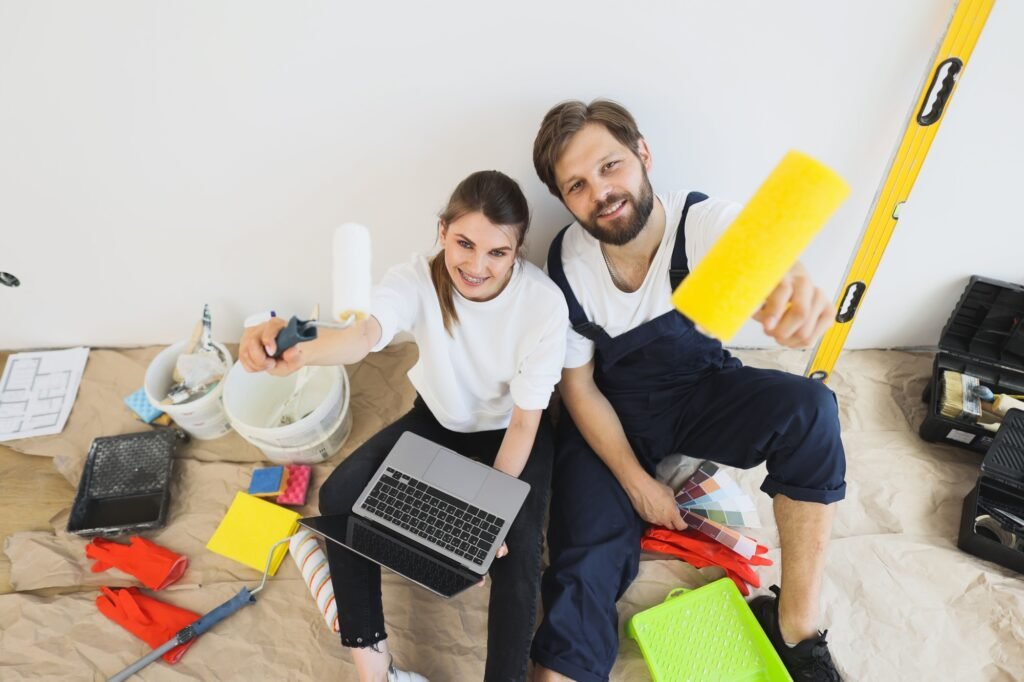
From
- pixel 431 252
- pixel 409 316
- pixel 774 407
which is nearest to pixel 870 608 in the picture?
pixel 774 407

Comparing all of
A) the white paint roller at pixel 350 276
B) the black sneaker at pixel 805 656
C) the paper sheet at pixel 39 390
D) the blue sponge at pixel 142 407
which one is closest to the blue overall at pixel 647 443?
the black sneaker at pixel 805 656

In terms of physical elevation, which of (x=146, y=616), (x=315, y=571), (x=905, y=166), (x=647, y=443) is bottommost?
(x=146, y=616)

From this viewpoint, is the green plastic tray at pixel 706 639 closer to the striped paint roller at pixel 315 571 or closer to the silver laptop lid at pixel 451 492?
the silver laptop lid at pixel 451 492

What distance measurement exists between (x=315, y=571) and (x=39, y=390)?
1.19m

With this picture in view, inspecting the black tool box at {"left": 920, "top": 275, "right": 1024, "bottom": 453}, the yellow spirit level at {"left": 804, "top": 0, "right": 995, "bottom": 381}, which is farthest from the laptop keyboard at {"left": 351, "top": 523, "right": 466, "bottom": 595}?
the black tool box at {"left": 920, "top": 275, "right": 1024, "bottom": 453}

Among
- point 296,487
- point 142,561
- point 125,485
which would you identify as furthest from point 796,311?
point 125,485

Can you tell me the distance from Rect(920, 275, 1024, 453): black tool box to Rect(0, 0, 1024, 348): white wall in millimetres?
70

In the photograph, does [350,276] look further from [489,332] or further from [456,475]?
[456,475]

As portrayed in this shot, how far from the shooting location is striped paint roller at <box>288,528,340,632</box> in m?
1.35

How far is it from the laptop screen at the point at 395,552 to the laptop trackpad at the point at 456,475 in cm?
15

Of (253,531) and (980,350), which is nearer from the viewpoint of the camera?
(253,531)

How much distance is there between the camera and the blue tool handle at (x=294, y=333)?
2.81 feet

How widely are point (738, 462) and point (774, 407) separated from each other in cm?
19

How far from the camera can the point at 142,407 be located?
177 cm
